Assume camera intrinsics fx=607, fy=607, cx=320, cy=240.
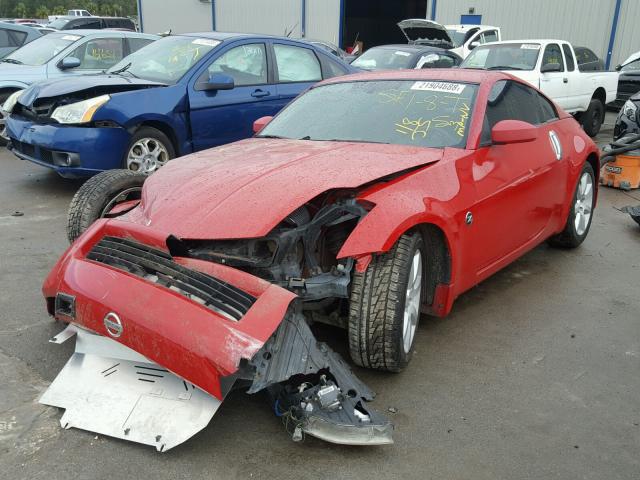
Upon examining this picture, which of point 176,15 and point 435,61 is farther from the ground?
point 176,15

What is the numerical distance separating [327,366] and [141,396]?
0.81m

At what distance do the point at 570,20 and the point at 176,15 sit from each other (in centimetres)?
1951

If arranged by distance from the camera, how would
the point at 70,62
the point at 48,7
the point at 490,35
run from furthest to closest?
the point at 48,7 → the point at 490,35 → the point at 70,62

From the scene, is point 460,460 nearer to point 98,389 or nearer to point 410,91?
point 98,389

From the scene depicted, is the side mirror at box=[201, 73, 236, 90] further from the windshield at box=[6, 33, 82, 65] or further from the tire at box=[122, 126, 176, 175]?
the windshield at box=[6, 33, 82, 65]

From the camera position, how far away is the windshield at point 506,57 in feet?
34.2

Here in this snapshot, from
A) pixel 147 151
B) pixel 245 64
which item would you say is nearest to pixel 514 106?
pixel 245 64

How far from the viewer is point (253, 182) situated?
3.05 meters

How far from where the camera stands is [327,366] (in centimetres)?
262

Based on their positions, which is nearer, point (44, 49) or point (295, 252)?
point (295, 252)

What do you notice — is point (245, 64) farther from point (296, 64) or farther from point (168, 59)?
point (168, 59)

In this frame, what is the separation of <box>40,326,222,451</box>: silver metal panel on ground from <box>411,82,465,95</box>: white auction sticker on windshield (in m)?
2.49

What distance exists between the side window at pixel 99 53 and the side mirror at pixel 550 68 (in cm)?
687

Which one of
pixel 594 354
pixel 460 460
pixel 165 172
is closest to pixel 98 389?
pixel 165 172
